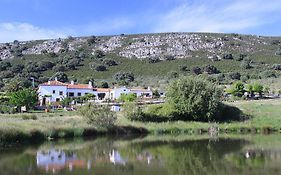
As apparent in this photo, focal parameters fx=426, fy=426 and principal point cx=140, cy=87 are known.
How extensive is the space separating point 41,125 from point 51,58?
252 feet

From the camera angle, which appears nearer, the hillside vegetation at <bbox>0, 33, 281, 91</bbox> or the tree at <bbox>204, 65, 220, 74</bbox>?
the hillside vegetation at <bbox>0, 33, 281, 91</bbox>

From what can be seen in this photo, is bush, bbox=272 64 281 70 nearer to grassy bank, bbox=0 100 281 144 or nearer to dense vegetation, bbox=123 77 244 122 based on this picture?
grassy bank, bbox=0 100 281 144

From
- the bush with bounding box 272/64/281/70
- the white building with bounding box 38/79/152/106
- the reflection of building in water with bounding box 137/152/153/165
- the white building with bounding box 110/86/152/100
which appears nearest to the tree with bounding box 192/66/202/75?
the bush with bounding box 272/64/281/70

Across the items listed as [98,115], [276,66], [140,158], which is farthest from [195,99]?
[276,66]

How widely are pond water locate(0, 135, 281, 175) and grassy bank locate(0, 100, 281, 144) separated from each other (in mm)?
2172

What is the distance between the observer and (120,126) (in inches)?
1657

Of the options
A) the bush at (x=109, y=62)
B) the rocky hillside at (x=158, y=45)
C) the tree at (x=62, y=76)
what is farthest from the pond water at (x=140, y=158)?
the rocky hillside at (x=158, y=45)

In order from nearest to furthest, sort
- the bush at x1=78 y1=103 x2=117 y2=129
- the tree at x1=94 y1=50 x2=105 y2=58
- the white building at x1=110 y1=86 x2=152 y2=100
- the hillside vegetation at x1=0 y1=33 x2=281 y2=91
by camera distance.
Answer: the bush at x1=78 y1=103 x2=117 y2=129 < the white building at x1=110 y1=86 x2=152 y2=100 < the hillside vegetation at x1=0 y1=33 x2=281 y2=91 < the tree at x1=94 y1=50 x2=105 y2=58

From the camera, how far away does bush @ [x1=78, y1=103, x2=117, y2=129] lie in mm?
39531

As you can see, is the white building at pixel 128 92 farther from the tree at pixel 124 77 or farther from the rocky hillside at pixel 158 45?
the rocky hillside at pixel 158 45

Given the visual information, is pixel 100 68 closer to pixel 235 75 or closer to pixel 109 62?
pixel 109 62

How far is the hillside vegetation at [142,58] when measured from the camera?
304 feet

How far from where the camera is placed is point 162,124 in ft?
152

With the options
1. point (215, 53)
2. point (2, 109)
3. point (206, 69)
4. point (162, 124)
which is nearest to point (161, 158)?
point (162, 124)
